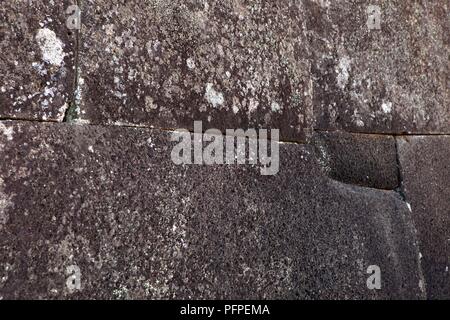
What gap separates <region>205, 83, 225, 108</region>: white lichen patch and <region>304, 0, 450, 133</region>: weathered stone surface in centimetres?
46

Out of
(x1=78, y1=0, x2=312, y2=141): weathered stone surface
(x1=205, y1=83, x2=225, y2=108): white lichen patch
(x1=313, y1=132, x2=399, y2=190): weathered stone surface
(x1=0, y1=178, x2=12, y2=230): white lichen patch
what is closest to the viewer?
(x1=0, y1=178, x2=12, y2=230): white lichen patch

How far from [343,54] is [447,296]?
3.13ft

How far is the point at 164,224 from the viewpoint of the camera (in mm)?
1294

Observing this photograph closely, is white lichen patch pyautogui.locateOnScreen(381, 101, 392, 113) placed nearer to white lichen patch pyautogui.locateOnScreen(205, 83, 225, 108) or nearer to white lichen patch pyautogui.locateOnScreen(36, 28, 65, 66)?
white lichen patch pyautogui.locateOnScreen(205, 83, 225, 108)

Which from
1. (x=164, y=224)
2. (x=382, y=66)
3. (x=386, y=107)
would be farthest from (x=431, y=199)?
(x=164, y=224)

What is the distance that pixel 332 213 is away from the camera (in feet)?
5.42

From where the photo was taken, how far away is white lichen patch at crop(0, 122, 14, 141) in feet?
3.59

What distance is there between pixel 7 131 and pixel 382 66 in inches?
54.9

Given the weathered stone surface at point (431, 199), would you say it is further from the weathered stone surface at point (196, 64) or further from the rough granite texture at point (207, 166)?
the weathered stone surface at point (196, 64)

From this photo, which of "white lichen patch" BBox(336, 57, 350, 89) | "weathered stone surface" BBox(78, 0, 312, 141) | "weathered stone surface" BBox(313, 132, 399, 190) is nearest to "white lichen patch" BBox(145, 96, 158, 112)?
"weathered stone surface" BBox(78, 0, 312, 141)

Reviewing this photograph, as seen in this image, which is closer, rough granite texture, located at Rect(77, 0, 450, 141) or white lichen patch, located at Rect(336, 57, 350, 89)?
rough granite texture, located at Rect(77, 0, 450, 141)

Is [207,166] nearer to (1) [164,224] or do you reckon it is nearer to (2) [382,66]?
(1) [164,224]

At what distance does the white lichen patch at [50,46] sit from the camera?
1166 mm

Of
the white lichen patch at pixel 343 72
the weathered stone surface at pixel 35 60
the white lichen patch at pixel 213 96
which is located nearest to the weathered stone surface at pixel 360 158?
the white lichen patch at pixel 343 72
